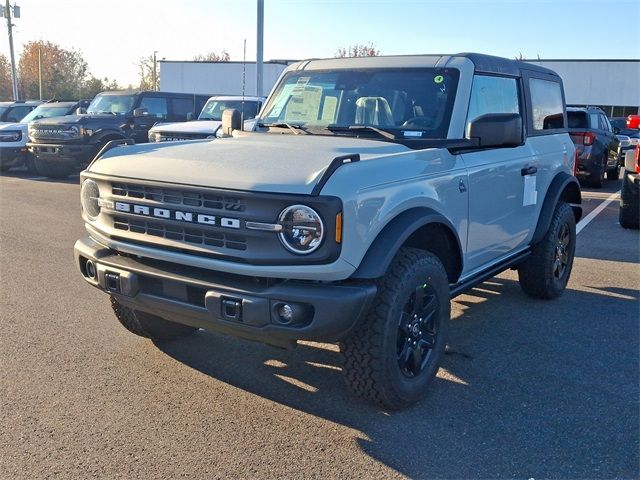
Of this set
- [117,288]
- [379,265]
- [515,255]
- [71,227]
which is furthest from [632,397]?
[71,227]

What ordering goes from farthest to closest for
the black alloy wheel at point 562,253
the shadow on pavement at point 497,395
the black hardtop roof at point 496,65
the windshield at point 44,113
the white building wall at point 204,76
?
the white building wall at point 204,76 → the windshield at point 44,113 → the black alloy wheel at point 562,253 → the black hardtop roof at point 496,65 → the shadow on pavement at point 497,395

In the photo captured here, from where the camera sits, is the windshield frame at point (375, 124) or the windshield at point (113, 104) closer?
the windshield frame at point (375, 124)

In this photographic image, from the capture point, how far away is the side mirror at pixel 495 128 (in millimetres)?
3932

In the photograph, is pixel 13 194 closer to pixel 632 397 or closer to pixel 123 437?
pixel 123 437

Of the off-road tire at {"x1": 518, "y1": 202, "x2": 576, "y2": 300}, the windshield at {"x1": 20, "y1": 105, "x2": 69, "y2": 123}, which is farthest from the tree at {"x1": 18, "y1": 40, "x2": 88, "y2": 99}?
the off-road tire at {"x1": 518, "y1": 202, "x2": 576, "y2": 300}

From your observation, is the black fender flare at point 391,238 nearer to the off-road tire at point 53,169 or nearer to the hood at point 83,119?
the hood at point 83,119

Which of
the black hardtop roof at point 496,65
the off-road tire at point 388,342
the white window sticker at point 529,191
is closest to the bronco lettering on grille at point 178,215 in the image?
the off-road tire at point 388,342

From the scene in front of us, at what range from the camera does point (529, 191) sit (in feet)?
16.4

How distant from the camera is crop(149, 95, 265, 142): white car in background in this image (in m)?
11.9

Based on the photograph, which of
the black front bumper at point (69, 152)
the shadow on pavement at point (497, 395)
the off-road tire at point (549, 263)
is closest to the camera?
the shadow on pavement at point (497, 395)

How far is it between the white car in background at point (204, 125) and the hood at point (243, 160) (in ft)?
22.3

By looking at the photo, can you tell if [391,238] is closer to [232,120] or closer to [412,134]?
[412,134]

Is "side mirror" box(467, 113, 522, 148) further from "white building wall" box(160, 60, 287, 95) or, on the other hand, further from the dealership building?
the dealership building

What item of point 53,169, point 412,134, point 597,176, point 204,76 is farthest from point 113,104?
point 204,76
